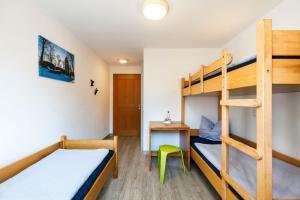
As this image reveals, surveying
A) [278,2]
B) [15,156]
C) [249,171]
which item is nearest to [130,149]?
[15,156]

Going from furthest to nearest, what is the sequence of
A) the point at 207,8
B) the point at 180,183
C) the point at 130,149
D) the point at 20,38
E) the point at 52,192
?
the point at 130,149 → the point at 180,183 → the point at 207,8 → the point at 20,38 → the point at 52,192

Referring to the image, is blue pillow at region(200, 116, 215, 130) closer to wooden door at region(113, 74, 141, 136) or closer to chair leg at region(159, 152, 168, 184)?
chair leg at region(159, 152, 168, 184)

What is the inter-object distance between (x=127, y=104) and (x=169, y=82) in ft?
7.23

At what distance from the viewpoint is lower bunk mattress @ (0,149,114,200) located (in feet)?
3.73

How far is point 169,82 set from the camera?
362cm

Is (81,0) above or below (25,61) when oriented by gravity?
above

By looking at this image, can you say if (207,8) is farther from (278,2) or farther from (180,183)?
(180,183)

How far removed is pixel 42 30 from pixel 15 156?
1.48 m

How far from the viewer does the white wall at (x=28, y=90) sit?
59.3 inches

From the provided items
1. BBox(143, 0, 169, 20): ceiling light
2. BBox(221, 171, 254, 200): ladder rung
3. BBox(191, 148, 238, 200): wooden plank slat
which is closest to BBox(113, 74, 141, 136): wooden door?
BBox(191, 148, 238, 200): wooden plank slat

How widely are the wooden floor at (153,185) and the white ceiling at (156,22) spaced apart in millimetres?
2344

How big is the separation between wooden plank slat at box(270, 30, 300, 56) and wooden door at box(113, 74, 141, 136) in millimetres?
4463

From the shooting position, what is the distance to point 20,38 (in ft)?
5.47

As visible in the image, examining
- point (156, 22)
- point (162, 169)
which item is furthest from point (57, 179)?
point (156, 22)
